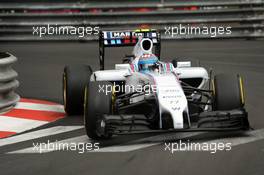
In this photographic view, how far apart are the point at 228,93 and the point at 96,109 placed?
4.73ft

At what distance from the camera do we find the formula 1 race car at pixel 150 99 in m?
6.23

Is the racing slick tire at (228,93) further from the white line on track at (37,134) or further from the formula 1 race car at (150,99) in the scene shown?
the white line on track at (37,134)

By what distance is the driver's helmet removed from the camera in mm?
7457

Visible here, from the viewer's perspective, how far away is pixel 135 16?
17.5 m

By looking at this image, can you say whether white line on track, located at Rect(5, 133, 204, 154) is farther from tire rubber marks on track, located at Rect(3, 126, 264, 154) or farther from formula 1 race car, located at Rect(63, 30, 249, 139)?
formula 1 race car, located at Rect(63, 30, 249, 139)

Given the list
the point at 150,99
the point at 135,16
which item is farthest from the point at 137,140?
the point at 135,16

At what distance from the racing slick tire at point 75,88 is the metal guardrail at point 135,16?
371 inches

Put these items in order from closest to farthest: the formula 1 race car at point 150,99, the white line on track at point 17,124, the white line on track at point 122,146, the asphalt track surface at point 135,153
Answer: the asphalt track surface at point 135,153
the white line on track at point 122,146
the formula 1 race car at point 150,99
the white line on track at point 17,124

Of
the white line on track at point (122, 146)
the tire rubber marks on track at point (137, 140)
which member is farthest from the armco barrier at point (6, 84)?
the white line on track at point (122, 146)

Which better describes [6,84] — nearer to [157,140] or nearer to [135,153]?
[157,140]

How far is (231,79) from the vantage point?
689 cm

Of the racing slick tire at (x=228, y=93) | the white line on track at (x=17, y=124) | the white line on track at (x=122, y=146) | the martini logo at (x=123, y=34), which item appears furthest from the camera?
the martini logo at (x=123, y=34)

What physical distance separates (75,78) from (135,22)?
969 cm

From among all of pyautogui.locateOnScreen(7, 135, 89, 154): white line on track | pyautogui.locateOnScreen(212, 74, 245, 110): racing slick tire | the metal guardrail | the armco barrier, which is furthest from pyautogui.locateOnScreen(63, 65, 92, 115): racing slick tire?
the metal guardrail
